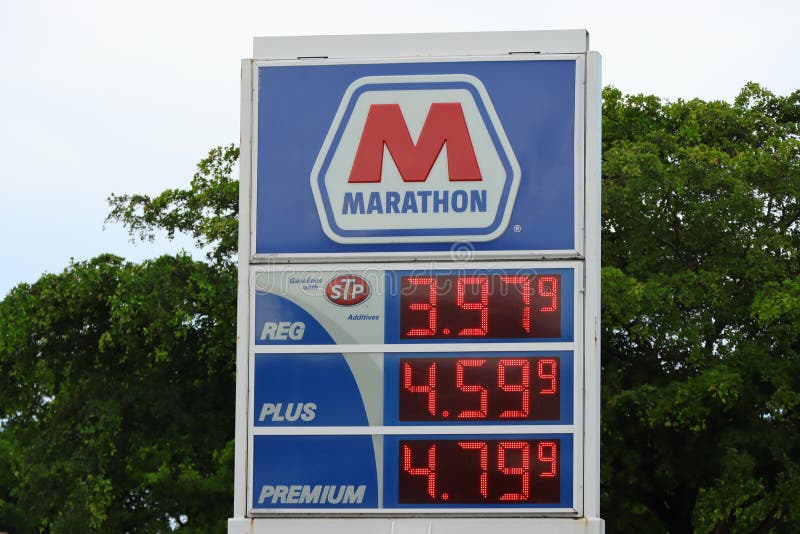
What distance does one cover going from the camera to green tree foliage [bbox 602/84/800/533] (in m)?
19.9

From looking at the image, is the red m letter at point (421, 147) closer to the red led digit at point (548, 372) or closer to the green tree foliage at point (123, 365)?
the red led digit at point (548, 372)

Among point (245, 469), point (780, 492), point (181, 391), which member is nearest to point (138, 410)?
point (181, 391)

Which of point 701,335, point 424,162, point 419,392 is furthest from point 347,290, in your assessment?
point 701,335

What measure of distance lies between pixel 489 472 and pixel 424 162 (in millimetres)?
1965

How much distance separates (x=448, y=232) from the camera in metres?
8.23

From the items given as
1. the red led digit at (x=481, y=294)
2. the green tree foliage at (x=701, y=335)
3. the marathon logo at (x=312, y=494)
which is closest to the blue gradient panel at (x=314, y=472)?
the marathon logo at (x=312, y=494)

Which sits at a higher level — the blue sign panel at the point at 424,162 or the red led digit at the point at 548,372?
the blue sign panel at the point at 424,162

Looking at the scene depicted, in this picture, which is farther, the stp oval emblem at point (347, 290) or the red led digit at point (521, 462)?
the stp oval emblem at point (347, 290)

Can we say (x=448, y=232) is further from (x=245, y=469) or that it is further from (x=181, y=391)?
(x=181, y=391)

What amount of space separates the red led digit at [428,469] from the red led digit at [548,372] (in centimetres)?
76

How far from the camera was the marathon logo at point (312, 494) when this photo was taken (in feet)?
26.3

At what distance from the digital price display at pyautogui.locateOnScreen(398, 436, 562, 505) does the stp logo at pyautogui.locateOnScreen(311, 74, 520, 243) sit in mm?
1292

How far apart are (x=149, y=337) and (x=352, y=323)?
14.3 meters

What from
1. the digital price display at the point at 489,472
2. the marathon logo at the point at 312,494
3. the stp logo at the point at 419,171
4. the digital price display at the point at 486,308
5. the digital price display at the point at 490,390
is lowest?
the marathon logo at the point at 312,494
